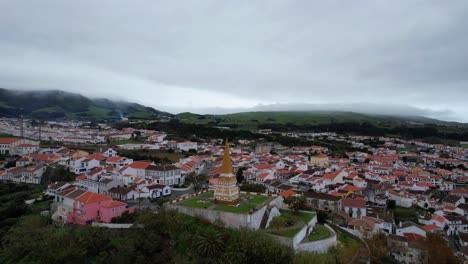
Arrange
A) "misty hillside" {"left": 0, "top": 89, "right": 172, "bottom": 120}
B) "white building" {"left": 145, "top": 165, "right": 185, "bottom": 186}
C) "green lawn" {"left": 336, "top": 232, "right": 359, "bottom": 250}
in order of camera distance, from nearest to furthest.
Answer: "green lawn" {"left": 336, "top": 232, "right": 359, "bottom": 250} → "white building" {"left": 145, "top": 165, "right": 185, "bottom": 186} → "misty hillside" {"left": 0, "top": 89, "right": 172, "bottom": 120}

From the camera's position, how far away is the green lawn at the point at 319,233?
23477 millimetres

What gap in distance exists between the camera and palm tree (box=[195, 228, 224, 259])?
1948 cm

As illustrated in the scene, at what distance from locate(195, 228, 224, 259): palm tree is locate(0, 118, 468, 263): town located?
2.96 metres

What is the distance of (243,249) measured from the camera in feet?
61.8

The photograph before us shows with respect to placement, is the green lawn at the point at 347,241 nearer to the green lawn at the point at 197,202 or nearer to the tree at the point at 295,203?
the tree at the point at 295,203

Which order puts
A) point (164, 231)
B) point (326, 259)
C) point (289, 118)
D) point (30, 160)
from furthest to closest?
point (289, 118), point (30, 160), point (164, 231), point (326, 259)

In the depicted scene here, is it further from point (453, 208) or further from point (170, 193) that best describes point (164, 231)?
point (453, 208)

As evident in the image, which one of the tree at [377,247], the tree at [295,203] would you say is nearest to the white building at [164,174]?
the tree at [295,203]

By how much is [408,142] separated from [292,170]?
7811 cm

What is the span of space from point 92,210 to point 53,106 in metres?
147

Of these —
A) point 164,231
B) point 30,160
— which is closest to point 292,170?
point 164,231

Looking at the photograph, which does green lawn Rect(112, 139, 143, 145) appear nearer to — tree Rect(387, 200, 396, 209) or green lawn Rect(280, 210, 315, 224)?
green lawn Rect(280, 210, 315, 224)

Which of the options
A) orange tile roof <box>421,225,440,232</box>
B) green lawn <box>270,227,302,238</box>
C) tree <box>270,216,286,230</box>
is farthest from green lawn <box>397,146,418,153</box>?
green lawn <box>270,227,302,238</box>

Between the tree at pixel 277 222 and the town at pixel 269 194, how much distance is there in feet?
0.25
